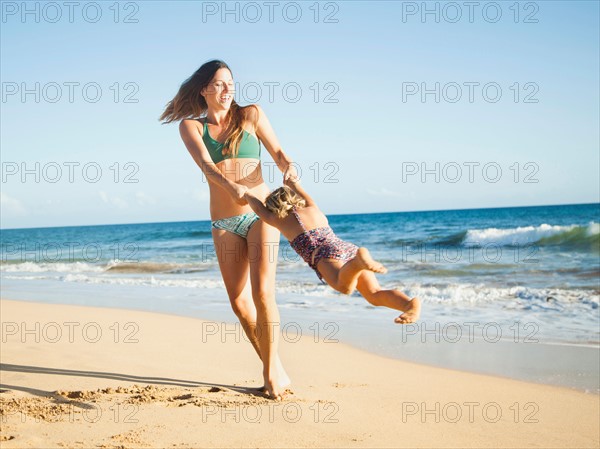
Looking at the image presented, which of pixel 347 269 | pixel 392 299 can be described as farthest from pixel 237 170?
pixel 392 299

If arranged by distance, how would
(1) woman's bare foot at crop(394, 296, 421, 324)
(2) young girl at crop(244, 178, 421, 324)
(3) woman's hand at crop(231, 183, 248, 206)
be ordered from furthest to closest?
(3) woman's hand at crop(231, 183, 248, 206) → (2) young girl at crop(244, 178, 421, 324) → (1) woman's bare foot at crop(394, 296, 421, 324)

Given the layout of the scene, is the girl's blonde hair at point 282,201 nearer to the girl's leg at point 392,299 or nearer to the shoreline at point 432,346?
the girl's leg at point 392,299

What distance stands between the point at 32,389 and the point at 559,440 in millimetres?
3714

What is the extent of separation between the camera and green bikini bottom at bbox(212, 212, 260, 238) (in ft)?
14.1

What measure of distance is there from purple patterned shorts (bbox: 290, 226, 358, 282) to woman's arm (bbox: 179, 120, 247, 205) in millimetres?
492

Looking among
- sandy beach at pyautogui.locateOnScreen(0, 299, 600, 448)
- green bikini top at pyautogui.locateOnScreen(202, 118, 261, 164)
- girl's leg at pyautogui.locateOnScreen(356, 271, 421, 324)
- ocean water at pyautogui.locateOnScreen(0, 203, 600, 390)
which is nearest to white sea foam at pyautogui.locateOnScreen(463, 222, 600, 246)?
ocean water at pyautogui.locateOnScreen(0, 203, 600, 390)

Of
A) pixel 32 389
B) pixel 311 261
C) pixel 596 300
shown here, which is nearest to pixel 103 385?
pixel 32 389

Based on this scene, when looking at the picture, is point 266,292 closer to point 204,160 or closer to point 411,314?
point 204,160

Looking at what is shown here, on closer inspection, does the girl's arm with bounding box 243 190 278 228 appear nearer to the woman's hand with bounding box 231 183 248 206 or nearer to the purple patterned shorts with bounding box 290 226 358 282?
the woman's hand with bounding box 231 183 248 206

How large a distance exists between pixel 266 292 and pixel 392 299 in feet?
3.85

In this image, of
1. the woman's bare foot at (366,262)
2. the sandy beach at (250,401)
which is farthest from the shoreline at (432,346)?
the woman's bare foot at (366,262)

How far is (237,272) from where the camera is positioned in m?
4.44

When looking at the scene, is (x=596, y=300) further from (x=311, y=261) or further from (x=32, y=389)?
(x=32, y=389)

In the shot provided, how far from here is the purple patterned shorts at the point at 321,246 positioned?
12.3ft
